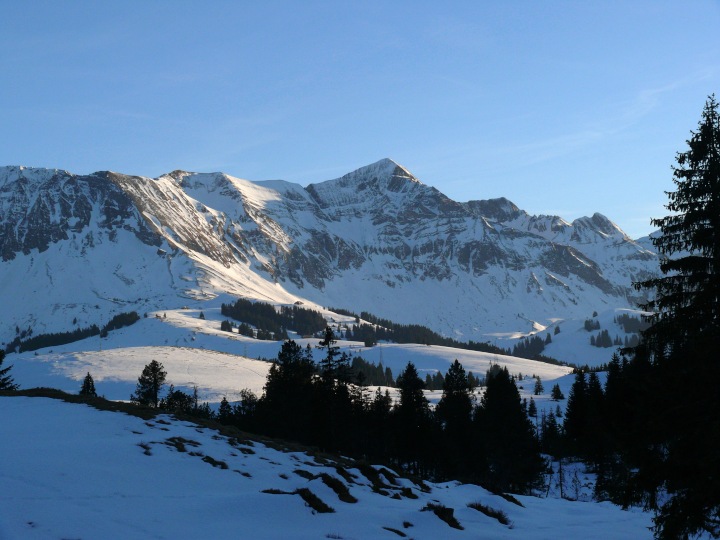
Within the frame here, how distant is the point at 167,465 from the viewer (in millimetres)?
22281

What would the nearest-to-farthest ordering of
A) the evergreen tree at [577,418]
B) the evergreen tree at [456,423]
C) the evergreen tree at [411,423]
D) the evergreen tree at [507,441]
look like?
the evergreen tree at [507,441] < the evergreen tree at [456,423] < the evergreen tree at [411,423] < the evergreen tree at [577,418]

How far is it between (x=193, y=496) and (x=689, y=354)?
1472 cm

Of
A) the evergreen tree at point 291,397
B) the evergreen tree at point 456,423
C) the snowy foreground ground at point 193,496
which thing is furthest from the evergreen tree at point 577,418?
the snowy foreground ground at point 193,496

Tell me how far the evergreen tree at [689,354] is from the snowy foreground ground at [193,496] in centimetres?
304

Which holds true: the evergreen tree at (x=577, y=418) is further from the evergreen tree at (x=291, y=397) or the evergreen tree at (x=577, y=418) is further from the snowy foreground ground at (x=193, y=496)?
the snowy foreground ground at (x=193, y=496)

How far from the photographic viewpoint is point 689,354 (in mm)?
18547

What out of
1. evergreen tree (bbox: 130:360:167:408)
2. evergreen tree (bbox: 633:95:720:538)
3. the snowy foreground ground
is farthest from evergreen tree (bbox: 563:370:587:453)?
evergreen tree (bbox: 633:95:720:538)

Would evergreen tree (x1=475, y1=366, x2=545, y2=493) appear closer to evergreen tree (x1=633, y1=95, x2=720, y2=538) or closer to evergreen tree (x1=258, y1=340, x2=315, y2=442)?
evergreen tree (x1=258, y1=340, x2=315, y2=442)

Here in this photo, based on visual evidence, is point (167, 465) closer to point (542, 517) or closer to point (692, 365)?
point (542, 517)

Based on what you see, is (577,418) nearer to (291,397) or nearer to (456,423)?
(456,423)

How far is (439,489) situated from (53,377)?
552 ft

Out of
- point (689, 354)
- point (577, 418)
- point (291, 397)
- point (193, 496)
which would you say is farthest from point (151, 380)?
point (689, 354)

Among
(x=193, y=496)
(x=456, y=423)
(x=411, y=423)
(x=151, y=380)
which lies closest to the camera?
(x=193, y=496)

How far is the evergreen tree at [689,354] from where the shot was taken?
1748 cm
